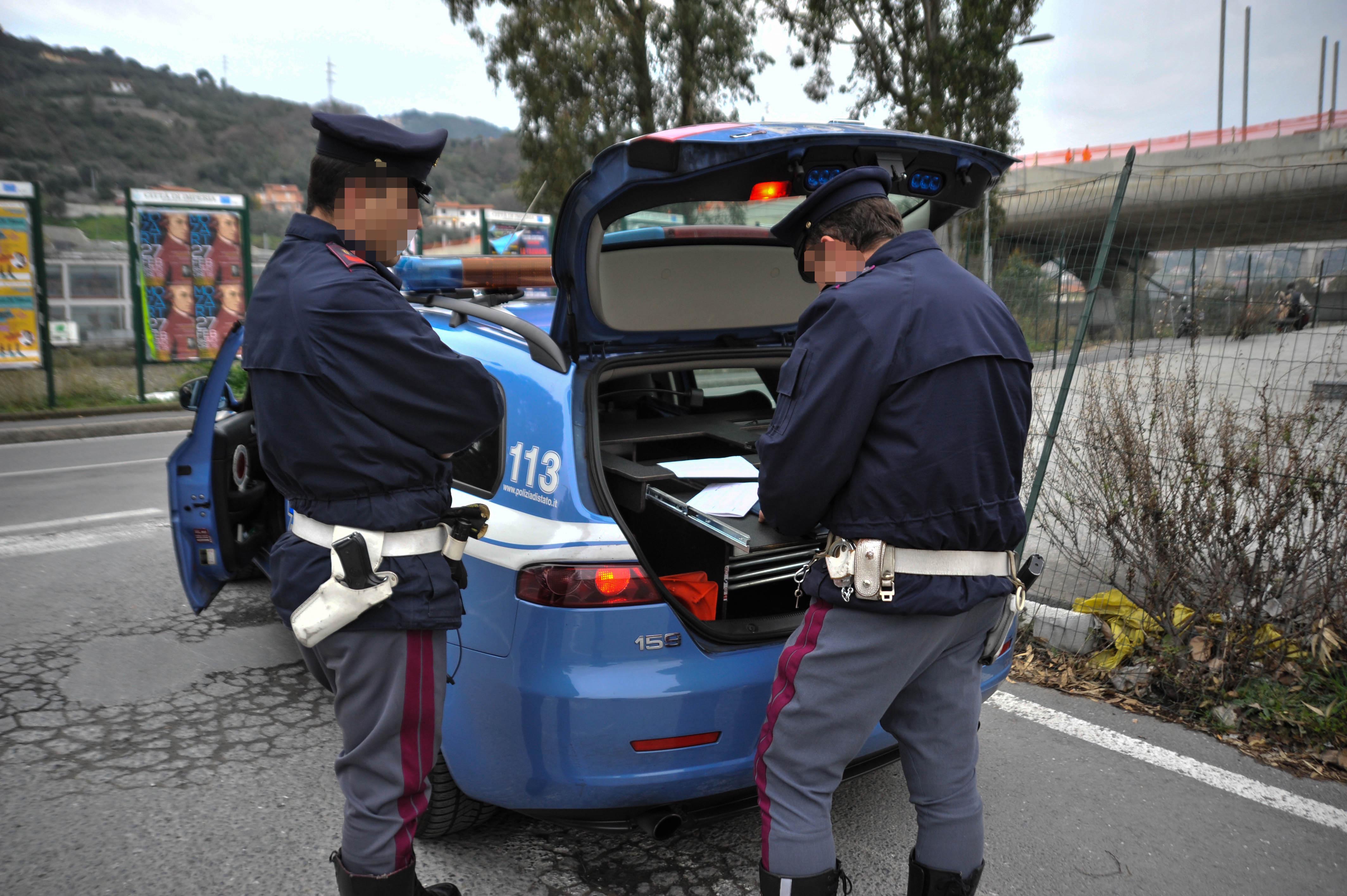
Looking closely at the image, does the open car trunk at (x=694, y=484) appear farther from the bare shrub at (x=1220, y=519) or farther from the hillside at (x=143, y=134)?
the hillside at (x=143, y=134)

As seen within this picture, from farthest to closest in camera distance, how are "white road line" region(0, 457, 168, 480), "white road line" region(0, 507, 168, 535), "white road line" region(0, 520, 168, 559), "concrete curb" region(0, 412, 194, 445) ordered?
"concrete curb" region(0, 412, 194, 445) → "white road line" region(0, 457, 168, 480) → "white road line" region(0, 507, 168, 535) → "white road line" region(0, 520, 168, 559)

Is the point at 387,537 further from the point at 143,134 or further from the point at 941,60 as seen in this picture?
the point at 143,134

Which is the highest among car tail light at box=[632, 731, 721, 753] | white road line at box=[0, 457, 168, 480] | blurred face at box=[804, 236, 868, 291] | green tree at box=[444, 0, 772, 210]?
green tree at box=[444, 0, 772, 210]

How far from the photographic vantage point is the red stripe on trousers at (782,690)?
1931 mm

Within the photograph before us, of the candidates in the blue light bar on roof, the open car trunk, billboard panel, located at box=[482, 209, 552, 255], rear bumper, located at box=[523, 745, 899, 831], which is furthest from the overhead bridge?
billboard panel, located at box=[482, 209, 552, 255]

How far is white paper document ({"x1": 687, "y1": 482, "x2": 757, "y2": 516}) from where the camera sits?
227 cm

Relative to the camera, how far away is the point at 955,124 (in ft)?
49.1

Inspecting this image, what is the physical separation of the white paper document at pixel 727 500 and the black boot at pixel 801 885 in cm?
83

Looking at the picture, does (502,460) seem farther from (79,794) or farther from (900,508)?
(79,794)

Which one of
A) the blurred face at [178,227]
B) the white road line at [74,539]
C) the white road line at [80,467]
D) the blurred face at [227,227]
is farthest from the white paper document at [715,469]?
the blurred face at [227,227]

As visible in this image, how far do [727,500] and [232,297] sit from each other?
13.0 m

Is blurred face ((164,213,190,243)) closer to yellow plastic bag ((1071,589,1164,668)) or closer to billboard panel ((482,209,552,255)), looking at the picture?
billboard panel ((482,209,552,255))

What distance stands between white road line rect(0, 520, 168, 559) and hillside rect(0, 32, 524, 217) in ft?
104

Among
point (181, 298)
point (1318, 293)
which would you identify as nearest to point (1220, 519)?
point (1318, 293)
